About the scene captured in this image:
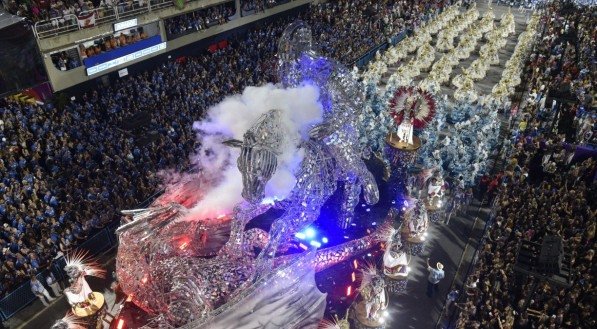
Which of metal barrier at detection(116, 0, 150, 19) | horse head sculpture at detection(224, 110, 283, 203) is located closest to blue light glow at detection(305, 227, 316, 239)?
horse head sculpture at detection(224, 110, 283, 203)

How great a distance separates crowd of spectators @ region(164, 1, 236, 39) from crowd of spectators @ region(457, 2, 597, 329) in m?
16.9

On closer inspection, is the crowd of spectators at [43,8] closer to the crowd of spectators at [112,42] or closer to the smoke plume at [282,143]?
the crowd of spectators at [112,42]

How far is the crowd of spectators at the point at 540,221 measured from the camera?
10.6m

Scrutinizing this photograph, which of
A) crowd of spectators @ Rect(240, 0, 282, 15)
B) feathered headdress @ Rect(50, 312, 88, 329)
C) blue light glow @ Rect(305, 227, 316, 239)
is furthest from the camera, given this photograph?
crowd of spectators @ Rect(240, 0, 282, 15)

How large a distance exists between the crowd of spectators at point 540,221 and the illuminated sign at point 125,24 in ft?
55.2

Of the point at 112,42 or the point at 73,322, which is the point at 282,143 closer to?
the point at 73,322


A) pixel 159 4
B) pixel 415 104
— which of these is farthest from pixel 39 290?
pixel 159 4

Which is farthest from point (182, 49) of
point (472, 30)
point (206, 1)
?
point (472, 30)

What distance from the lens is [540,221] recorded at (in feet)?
42.5

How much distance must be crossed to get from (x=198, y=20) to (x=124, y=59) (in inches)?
221

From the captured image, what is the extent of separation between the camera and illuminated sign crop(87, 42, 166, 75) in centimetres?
2011

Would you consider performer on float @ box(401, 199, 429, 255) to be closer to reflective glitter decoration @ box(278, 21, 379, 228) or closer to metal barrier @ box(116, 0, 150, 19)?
reflective glitter decoration @ box(278, 21, 379, 228)

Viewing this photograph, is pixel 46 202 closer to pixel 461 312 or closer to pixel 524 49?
pixel 461 312

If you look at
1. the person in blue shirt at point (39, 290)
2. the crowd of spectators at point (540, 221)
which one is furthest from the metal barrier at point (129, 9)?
the crowd of spectators at point (540, 221)
